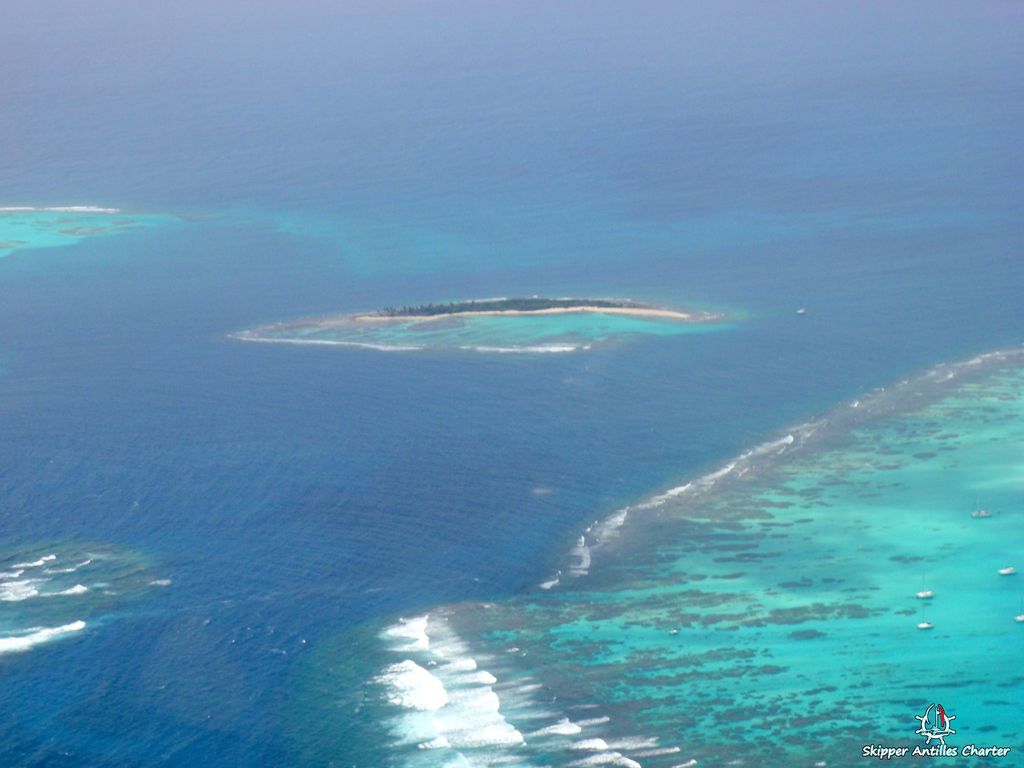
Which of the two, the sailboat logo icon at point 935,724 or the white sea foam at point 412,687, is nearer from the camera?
the sailboat logo icon at point 935,724

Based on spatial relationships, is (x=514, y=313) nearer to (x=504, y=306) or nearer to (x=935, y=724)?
(x=504, y=306)

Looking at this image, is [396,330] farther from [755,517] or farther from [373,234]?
[755,517]

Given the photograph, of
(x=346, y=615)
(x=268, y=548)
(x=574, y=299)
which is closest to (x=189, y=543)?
(x=268, y=548)

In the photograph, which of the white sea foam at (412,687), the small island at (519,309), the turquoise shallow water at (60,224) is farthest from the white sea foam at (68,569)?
the turquoise shallow water at (60,224)

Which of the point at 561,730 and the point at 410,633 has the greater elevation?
the point at 410,633

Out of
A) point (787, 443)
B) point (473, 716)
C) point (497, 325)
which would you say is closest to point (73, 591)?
point (473, 716)

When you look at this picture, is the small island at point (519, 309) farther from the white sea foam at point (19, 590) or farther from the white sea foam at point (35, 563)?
the white sea foam at point (19, 590)
